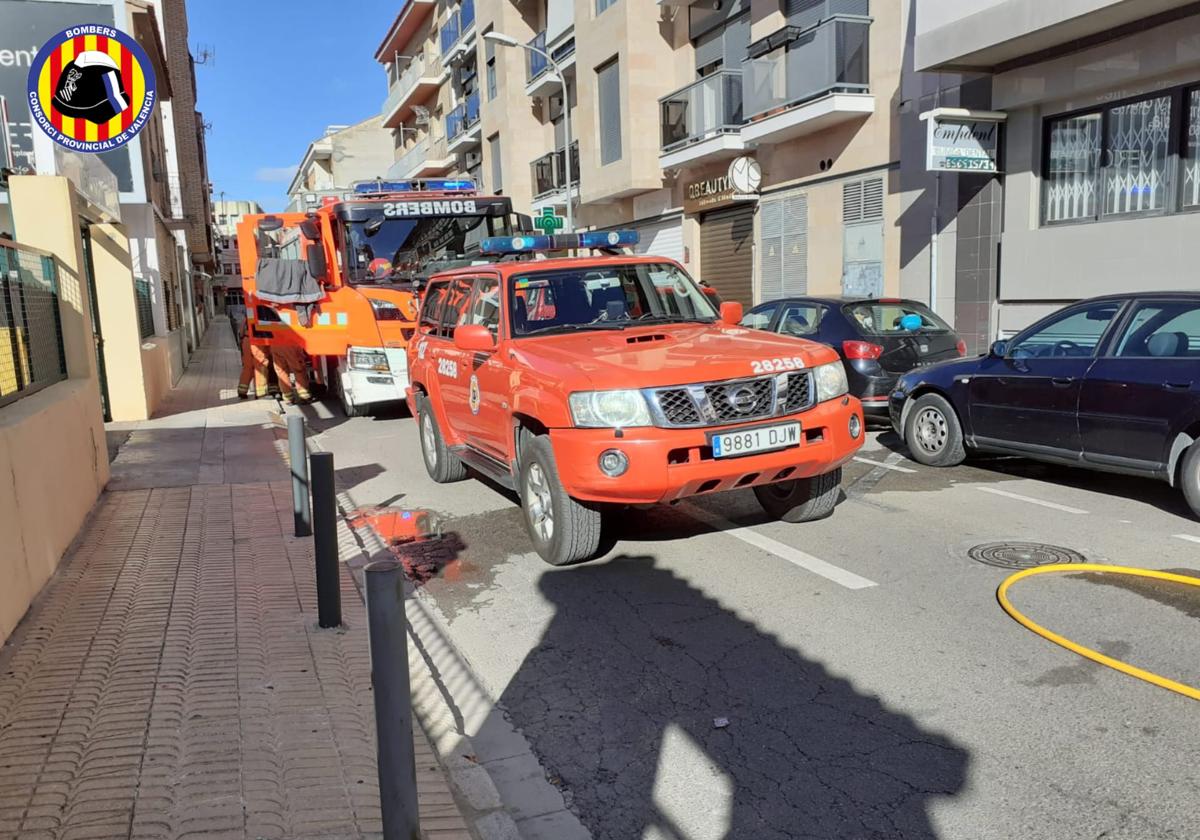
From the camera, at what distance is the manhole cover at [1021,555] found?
544 cm

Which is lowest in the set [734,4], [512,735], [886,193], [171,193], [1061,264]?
[512,735]

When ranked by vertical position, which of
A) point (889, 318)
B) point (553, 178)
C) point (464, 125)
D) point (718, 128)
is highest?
point (464, 125)

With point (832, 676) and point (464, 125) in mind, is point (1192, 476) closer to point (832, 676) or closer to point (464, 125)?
point (832, 676)

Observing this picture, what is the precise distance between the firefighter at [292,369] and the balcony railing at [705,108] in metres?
10.2

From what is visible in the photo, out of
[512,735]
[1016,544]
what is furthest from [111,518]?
[1016,544]

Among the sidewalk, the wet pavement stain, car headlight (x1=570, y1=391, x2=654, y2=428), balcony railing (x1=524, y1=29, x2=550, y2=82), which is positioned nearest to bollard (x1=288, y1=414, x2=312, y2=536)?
the sidewalk

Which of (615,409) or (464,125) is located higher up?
(464,125)

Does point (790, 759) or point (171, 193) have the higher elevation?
point (171, 193)

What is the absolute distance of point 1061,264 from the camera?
12.8 m

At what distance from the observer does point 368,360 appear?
1173cm

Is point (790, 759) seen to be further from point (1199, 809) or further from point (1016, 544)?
point (1016, 544)

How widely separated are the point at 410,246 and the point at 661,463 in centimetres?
813

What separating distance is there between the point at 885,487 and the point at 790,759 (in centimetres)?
464

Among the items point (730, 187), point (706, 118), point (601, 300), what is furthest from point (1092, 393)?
point (706, 118)
